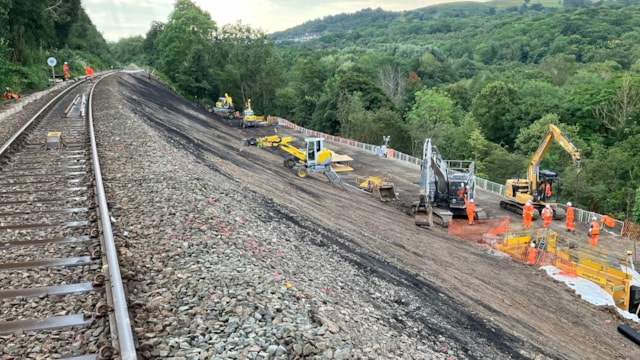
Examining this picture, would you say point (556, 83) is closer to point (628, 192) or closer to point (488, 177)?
point (488, 177)

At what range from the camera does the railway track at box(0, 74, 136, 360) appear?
460 centimetres

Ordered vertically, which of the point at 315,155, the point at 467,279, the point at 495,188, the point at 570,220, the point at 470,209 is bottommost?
the point at 495,188

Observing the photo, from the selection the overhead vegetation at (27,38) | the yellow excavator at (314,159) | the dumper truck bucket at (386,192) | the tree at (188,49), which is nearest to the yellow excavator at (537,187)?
the dumper truck bucket at (386,192)

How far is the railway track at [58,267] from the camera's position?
4.60 metres

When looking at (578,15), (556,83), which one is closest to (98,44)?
(556,83)

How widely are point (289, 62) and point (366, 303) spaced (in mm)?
106965

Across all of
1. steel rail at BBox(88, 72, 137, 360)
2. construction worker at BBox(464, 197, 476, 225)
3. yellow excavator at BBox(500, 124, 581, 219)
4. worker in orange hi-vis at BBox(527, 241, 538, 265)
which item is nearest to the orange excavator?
steel rail at BBox(88, 72, 137, 360)

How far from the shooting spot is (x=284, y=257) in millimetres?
8211

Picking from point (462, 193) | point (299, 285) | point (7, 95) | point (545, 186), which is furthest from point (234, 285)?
point (7, 95)

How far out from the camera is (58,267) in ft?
20.4

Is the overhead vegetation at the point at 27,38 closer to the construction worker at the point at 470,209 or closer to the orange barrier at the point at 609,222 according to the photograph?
the construction worker at the point at 470,209

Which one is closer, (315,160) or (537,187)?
(537,187)

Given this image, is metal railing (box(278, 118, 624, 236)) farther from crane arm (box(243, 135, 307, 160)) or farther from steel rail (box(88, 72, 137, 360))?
steel rail (box(88, 72, 137, 360))

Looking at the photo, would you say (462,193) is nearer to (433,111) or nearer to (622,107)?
(622,107)
